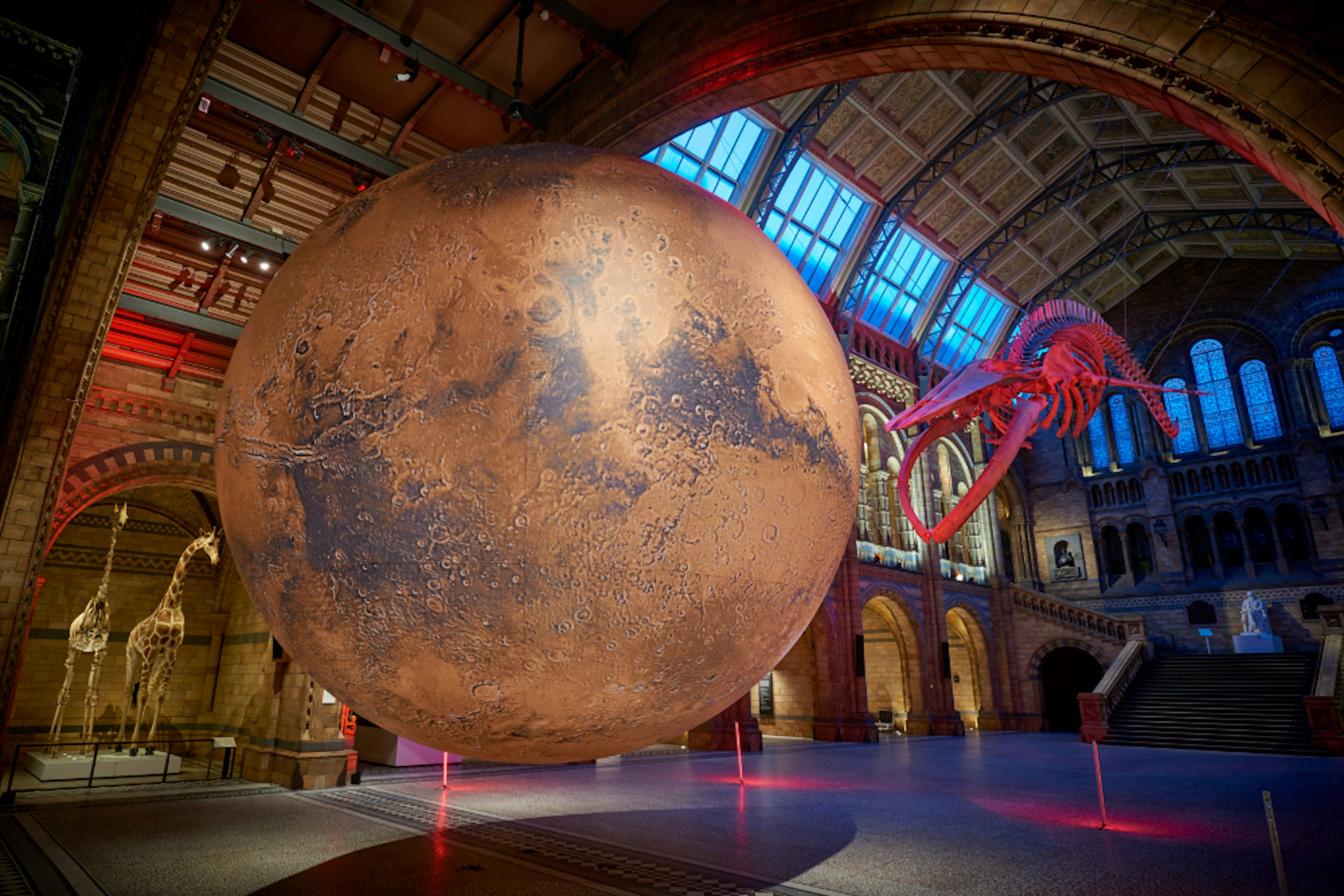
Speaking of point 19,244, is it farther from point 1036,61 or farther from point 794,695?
point 794,695

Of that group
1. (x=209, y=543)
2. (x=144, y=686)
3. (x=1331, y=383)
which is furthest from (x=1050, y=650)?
(x=144, y=686)

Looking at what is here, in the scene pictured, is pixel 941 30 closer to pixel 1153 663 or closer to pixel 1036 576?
pixel 1153 663

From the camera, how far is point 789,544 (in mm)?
1564

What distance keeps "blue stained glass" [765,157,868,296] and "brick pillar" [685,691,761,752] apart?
10.2 m

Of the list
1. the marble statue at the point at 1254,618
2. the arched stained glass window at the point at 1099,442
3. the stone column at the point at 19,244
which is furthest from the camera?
the arched stained glass window at the point at 1099,442

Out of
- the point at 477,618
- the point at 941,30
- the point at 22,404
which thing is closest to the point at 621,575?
the point at 477,618

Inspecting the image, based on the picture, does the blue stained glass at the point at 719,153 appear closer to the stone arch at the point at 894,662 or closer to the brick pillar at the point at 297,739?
the stone arch at the point at 894,662

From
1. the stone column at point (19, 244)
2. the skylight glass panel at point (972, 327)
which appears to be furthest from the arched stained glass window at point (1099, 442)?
the stone column at point (19, 244)

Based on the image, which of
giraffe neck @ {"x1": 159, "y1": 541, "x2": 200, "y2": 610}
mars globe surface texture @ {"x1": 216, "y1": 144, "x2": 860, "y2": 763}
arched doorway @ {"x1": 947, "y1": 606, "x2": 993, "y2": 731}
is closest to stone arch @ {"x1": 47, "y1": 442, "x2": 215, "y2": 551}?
giraffe neck @ {"x1": 159, "y1": 541, "x2": 200, "y2": 610}

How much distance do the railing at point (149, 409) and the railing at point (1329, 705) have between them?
762 inches

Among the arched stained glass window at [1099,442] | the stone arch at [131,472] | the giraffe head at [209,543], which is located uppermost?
the arched stained glass window at [1099,442]

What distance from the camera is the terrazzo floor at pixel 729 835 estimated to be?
4375 millimetres

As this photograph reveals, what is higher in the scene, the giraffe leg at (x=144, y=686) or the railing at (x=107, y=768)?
the giraffe leg at (x=144, y=686)

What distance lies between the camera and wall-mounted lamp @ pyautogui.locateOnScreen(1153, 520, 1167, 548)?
23172mm
